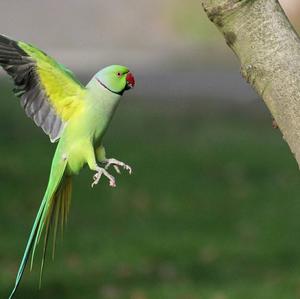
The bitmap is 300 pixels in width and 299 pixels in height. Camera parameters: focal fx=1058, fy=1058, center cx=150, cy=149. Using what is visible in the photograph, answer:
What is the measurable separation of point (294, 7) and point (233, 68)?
3287 millimetres

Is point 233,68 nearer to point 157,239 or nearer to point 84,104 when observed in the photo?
point 157,239

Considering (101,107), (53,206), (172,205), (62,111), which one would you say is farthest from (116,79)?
(172,205)

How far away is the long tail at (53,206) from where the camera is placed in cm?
225

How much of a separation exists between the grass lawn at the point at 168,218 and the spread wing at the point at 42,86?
621 centimetres

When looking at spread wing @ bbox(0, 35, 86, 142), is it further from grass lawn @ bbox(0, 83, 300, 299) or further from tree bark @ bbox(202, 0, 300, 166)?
grass lawn @ bbox(0, 83, 300, 299)

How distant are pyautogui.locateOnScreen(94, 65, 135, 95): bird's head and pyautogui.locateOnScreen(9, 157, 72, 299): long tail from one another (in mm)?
209

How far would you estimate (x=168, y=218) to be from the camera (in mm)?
11945

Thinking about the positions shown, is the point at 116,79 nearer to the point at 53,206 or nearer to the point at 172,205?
the point at 53,206

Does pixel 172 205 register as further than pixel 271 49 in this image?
Yes

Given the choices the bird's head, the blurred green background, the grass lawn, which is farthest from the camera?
the blurred green background

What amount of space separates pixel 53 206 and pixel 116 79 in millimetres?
336

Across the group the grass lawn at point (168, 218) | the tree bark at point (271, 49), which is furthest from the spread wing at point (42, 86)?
the grass lawn at point (168, 218)

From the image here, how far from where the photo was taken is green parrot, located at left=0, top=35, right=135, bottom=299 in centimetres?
225

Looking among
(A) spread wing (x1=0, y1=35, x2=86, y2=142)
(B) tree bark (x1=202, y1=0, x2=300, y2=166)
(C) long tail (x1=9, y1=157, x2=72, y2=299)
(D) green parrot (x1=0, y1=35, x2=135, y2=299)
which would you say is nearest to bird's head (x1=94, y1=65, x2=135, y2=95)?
(D) green parrot (x1=0, y1=35, x2=135, y2=299)
